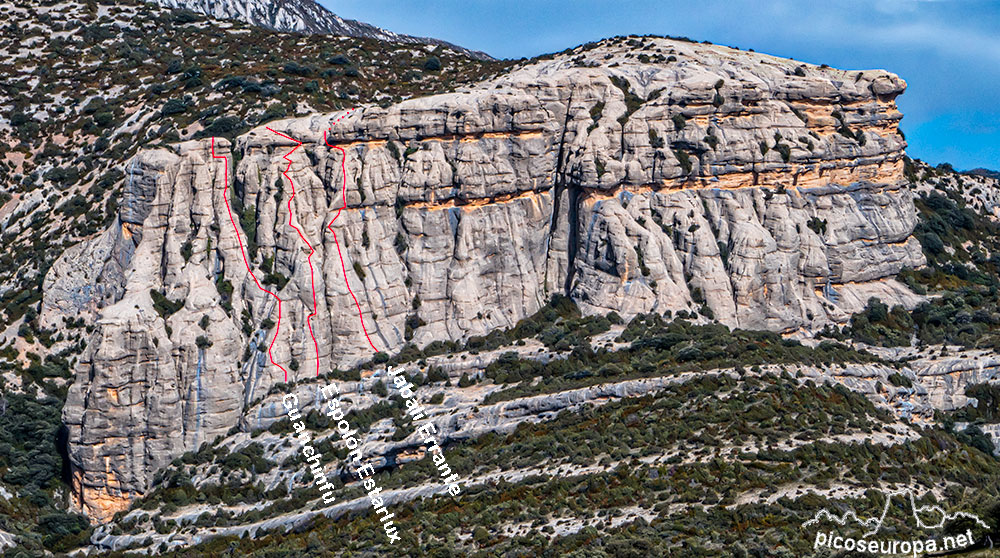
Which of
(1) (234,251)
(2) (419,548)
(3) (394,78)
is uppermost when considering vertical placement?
(3) (394,78)

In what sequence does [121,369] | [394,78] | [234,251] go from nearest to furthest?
[121,369] → [234,251] → [394,78]

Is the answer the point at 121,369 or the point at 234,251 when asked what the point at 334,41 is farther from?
the point at 121,369

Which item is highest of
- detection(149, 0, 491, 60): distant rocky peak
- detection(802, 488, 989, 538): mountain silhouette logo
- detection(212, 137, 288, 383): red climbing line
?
detection(149, 0, 491, 60): distant rocky peak

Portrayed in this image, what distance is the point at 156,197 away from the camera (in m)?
79.2

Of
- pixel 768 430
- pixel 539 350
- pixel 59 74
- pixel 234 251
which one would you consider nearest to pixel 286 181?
pixel 234 251

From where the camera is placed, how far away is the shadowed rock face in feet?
246

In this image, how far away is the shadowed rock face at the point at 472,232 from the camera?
Answer: 74.9 m

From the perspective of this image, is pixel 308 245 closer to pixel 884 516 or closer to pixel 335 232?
pixel 335 232

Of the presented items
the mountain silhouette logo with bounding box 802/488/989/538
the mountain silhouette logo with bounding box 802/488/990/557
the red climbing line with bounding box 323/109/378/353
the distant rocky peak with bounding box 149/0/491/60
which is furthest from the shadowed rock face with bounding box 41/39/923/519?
the distant rocky peak with bounding box 149/0/491/60

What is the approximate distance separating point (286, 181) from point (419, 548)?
29373 millimetres

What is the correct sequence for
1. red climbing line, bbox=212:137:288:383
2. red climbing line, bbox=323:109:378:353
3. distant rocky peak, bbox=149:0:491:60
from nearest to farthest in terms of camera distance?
red climbing line, bbox=212:137:288:383, red climbing line, bbox=323:109:378:353, distant rocky peak, bbox=149:0:491:60

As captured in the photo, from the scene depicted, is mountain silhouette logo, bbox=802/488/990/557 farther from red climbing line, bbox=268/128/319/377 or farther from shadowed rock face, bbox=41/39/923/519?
red climbing line, bbox=268/128/319/377

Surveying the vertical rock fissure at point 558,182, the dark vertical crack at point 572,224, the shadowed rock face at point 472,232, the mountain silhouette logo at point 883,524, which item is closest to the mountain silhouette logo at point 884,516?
the mountain silhouette logo at point 883,524

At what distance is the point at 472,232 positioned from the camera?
80375 millimetres
